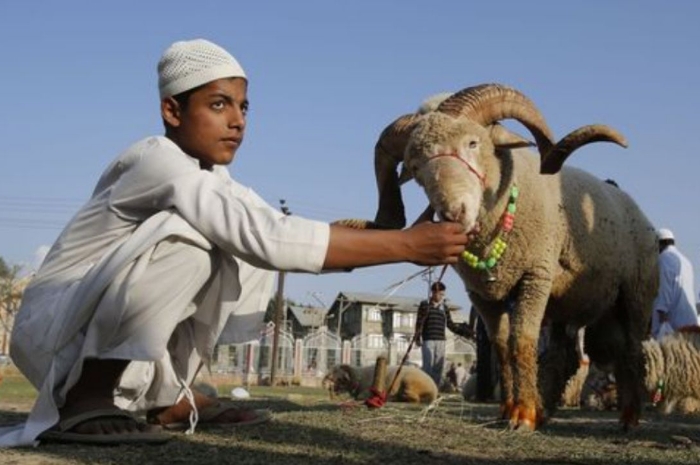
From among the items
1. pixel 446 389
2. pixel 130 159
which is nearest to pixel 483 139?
pixel 130 159

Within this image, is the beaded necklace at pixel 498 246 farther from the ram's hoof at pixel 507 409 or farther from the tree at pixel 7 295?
the tree at pixel 7 295

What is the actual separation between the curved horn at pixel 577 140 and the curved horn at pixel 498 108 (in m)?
0.20

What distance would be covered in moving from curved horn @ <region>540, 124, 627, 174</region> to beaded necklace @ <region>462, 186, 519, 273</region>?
0.36 metres

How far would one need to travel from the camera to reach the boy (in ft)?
10.1

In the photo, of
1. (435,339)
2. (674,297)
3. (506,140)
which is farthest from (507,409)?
(435,339)

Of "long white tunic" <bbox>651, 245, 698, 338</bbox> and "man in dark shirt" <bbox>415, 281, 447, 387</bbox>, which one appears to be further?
"man in dark shirt" <bbox>415, 281, 447, 387</bbox>

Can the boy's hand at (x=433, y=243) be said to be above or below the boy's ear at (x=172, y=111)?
below

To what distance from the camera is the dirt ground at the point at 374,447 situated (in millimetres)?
3104

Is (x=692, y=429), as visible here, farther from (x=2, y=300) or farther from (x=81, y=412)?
(x=2, y=300)

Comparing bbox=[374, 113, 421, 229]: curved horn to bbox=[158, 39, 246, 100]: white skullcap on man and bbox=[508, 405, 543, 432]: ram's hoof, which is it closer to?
bbox=[508, 405, 543, 432]: ram's hoof

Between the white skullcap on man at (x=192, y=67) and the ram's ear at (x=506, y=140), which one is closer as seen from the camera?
the white skullcap on man at (x=192, y=67)

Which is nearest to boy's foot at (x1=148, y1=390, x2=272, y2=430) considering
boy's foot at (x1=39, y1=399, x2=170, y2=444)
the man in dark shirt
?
boy's foot at (x1=39, y1=399, x2=170, y2=444)

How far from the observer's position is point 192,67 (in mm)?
3717

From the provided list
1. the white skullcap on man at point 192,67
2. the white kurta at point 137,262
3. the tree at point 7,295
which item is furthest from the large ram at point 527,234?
the tree at point 7,295
